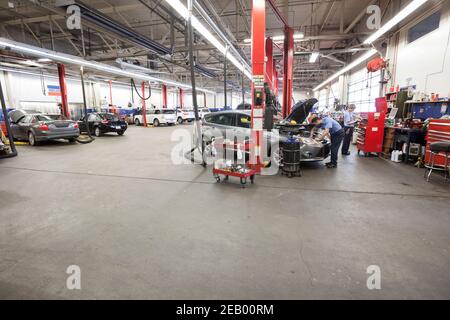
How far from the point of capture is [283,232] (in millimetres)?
2711

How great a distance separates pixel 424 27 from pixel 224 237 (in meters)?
8.89

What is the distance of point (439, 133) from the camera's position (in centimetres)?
512

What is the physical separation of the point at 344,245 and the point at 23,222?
3900mm

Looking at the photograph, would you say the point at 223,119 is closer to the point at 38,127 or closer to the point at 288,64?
the point at 288,64

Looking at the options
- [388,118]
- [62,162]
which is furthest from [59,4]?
[388,118]

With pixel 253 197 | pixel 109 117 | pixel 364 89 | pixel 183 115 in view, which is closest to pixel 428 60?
pixel 253 197

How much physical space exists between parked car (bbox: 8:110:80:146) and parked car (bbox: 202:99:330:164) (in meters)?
5.89

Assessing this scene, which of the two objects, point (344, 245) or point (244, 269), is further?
point (344, 245)

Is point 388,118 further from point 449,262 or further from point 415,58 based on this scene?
point 449,262

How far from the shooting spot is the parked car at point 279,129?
563cm

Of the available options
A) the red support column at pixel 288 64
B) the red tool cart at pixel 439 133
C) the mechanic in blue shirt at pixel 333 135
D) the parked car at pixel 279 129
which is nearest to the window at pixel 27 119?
the parked car at pixel 279 129

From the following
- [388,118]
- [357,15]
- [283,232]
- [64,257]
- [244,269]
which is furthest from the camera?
[357,15]

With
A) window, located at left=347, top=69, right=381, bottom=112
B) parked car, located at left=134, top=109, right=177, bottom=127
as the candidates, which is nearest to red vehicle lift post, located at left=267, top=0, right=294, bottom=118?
window, located at left=347, top=69, right=381, bottom=112
